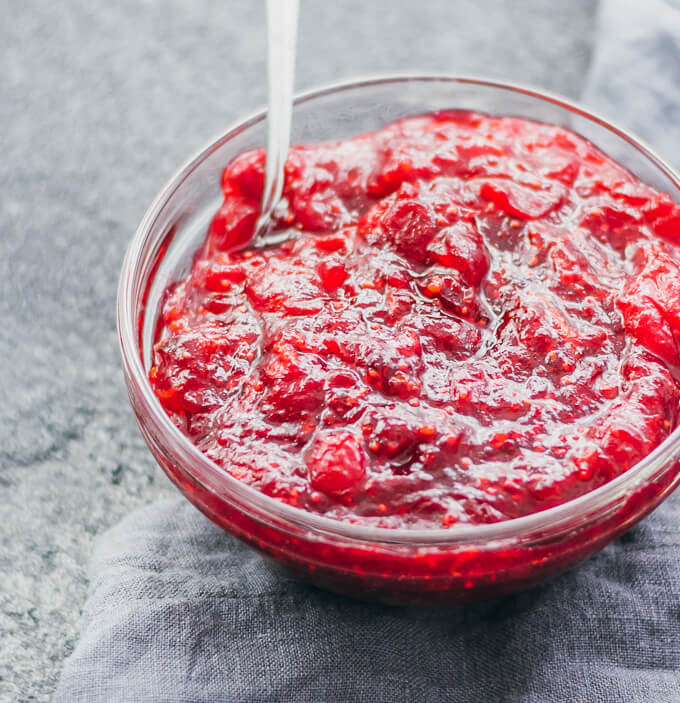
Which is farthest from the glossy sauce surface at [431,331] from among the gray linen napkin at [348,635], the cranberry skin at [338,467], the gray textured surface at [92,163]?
the gray textured surface at [92,163]

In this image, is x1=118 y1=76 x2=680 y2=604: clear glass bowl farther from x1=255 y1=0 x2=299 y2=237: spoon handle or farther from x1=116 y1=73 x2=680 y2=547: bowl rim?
x1=255 y1=0 x2=299 y2=237: spoon handle

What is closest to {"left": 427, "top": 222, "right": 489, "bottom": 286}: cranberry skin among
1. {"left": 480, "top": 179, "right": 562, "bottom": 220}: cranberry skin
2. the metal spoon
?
{"left": 480, "top": 179, "right": 562, "bottom": 220}: cranberry skin

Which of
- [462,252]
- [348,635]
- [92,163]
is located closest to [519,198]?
[462,252]

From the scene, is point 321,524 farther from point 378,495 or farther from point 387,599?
point 387,599

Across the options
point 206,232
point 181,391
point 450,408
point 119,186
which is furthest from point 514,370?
point 119,186

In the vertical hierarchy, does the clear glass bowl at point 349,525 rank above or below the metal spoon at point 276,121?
below

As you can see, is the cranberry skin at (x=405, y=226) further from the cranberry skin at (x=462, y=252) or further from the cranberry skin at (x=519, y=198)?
the cranberry skin at (x=519, y=198)
